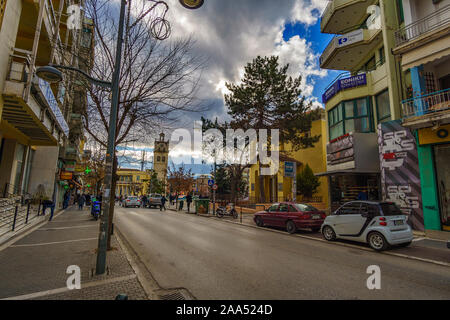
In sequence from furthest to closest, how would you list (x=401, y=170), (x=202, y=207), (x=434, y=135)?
(x=202, y=207), (x=401, y=170), (x=434, y=135)

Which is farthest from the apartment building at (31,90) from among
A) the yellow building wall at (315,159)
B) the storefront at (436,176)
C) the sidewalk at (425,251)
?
the yellow building wall at (315,159)

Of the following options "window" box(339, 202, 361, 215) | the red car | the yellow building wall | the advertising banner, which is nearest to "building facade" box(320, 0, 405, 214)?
the advertising banner

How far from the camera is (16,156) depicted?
658 inches

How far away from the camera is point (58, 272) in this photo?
5.40 metres

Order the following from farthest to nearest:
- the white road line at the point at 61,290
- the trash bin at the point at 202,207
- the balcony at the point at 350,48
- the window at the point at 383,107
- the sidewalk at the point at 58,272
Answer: the trash bin at the point at 202,207 → the balcony at the point at 350,48 → the window at the point at 383,107 → the sidewalk at the point at 58,272 → the white road line at the point at 61,290

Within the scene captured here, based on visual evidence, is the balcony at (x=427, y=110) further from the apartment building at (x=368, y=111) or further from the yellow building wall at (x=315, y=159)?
the yellow building wall at (x=315, y=159)

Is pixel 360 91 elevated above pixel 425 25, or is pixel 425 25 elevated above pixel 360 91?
pixel 425 25

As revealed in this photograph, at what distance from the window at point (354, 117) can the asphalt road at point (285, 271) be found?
10.7 meters

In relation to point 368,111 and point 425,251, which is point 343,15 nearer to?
point 368,111

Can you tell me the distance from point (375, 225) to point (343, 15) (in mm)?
16132

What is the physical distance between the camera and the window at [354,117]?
52.4 ft

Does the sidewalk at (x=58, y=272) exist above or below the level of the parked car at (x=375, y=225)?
below

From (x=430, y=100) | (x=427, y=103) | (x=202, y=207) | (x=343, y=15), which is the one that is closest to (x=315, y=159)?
(x=202, y=207)
